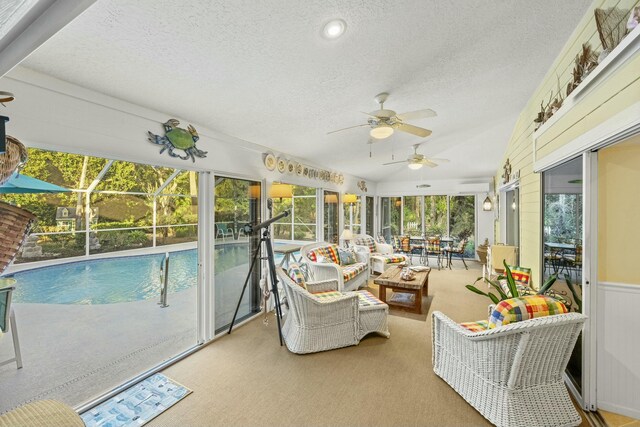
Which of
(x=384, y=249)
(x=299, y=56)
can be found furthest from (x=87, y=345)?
(x=384, y=249)

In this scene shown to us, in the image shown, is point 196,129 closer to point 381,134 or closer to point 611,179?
point 381,134

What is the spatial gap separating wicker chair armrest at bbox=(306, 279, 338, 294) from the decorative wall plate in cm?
181

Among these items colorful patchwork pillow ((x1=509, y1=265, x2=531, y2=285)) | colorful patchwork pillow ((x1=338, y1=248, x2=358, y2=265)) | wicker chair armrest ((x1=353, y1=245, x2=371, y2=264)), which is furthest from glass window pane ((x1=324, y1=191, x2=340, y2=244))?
colorful patchwork pillow ((x1=509, y1=265, x2=531, y2=285))

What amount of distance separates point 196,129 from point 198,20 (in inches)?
59.2

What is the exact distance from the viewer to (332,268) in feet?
15.0

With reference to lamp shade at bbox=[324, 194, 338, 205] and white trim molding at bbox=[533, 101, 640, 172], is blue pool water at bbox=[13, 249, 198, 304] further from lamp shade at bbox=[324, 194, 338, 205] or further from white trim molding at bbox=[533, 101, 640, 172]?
white trim molding at bbox=[533, 101, 640, 172]

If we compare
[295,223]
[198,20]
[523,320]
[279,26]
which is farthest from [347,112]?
[295,223]

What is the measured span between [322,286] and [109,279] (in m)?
5.55

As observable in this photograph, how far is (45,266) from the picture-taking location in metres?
6.92

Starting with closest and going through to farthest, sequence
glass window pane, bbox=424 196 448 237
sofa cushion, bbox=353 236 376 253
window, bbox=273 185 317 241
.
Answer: sofa cushion, bbox=353 236 376 253, window, bbox=273 185 317 241, glass window pane, bbox=424 196 448 237

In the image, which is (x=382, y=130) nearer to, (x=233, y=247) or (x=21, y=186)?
(x=233, y=247)

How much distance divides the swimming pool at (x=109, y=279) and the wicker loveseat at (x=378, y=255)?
10.3 ft

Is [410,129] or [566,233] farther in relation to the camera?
[410,129]

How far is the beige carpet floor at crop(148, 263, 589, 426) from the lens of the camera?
210cm
